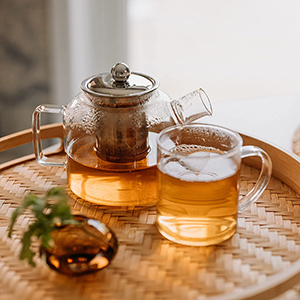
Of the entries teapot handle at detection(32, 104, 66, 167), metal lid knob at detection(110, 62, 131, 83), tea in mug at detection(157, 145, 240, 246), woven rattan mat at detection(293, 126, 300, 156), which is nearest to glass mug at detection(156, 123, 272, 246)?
tea in mug at detection(157, 145, 240, 246)

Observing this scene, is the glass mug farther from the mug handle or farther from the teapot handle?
the teapot handle

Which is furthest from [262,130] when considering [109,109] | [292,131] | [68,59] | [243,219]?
[68,59]

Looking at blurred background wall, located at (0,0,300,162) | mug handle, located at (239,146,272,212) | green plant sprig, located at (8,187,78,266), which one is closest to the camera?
green plant sprig, located at (8,187,78,266)

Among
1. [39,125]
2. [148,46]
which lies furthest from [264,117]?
[148,46]

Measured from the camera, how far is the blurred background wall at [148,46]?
1.87 meters

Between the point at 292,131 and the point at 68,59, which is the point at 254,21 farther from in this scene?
the point at 292,131

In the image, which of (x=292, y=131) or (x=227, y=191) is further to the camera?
(x=292, y=131)

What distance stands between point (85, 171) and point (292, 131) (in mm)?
677

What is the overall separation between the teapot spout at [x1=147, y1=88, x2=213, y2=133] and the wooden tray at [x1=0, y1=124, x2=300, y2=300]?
16 centimetres

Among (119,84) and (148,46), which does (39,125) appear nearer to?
(119,84)

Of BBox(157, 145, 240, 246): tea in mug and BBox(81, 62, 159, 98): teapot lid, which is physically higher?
BBox(81, 62, 159, 98): teapot lid

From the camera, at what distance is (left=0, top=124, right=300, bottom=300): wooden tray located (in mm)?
654

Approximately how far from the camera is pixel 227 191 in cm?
72

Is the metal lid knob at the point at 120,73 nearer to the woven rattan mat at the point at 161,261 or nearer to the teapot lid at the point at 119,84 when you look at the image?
the teapot lid at the point at 119,84
